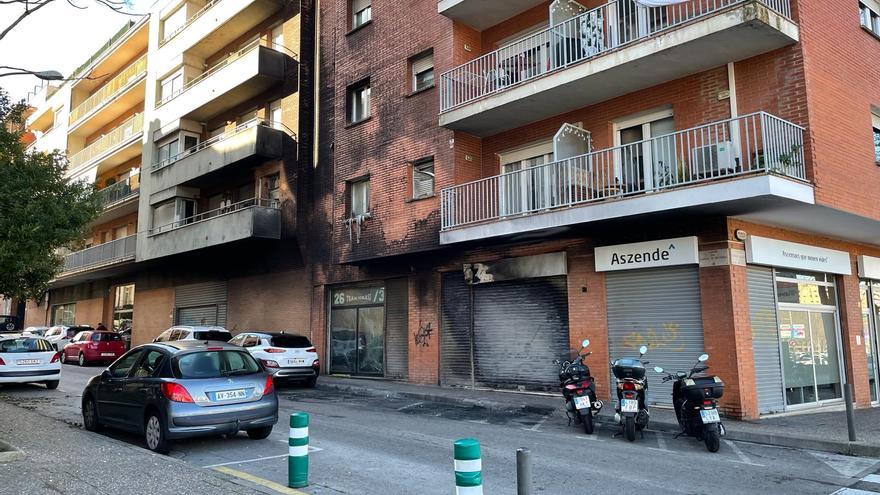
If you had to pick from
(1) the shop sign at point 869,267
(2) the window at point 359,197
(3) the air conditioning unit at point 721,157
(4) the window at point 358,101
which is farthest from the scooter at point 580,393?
(4) the window at point 358,101

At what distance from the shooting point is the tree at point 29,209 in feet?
33.7

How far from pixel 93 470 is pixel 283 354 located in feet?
31.1

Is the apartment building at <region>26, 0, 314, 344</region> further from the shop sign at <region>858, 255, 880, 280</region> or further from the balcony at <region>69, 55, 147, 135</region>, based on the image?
the shop sign at <region>858, 255, 880, 280</region>

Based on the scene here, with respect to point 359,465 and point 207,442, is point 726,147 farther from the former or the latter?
point 207,442

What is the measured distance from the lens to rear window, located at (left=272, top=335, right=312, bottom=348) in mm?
16344

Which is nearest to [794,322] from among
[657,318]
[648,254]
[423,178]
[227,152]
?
[657,318]

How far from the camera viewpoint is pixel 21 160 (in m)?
11.5

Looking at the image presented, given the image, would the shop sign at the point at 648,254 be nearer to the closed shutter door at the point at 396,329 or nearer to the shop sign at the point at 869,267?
the shop sign at the point at 869,267

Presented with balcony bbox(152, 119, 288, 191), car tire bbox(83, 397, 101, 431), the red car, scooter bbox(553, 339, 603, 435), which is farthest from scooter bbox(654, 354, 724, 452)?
the red car

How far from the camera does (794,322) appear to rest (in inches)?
516

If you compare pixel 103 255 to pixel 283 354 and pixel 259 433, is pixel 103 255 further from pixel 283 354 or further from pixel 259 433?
pixel 259 433

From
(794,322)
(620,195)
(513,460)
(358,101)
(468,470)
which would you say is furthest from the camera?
(358,101)

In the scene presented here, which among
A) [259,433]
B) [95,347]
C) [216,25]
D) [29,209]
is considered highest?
[216,25]

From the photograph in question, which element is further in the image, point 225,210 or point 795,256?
point 225,210
